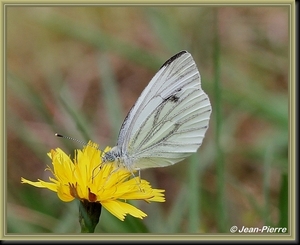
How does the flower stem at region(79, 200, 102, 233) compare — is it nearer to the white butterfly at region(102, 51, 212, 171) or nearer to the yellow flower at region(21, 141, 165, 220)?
the yellow flower at region(21, 141, 165, 220)

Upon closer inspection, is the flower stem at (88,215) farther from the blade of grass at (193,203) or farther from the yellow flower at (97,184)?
the blade of grass at (193,203)

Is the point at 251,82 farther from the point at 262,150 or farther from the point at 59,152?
the point at 59,152

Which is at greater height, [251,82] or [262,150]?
[251,82]

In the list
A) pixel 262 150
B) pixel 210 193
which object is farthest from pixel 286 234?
pixel 262 150

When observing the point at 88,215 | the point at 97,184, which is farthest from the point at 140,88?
the point at 88,215

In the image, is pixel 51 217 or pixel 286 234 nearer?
pixel 286 234

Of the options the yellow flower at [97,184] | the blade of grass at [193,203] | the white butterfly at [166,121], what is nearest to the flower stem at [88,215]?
the yellow flower at [97,184]

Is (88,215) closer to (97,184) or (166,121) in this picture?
(97,184)
